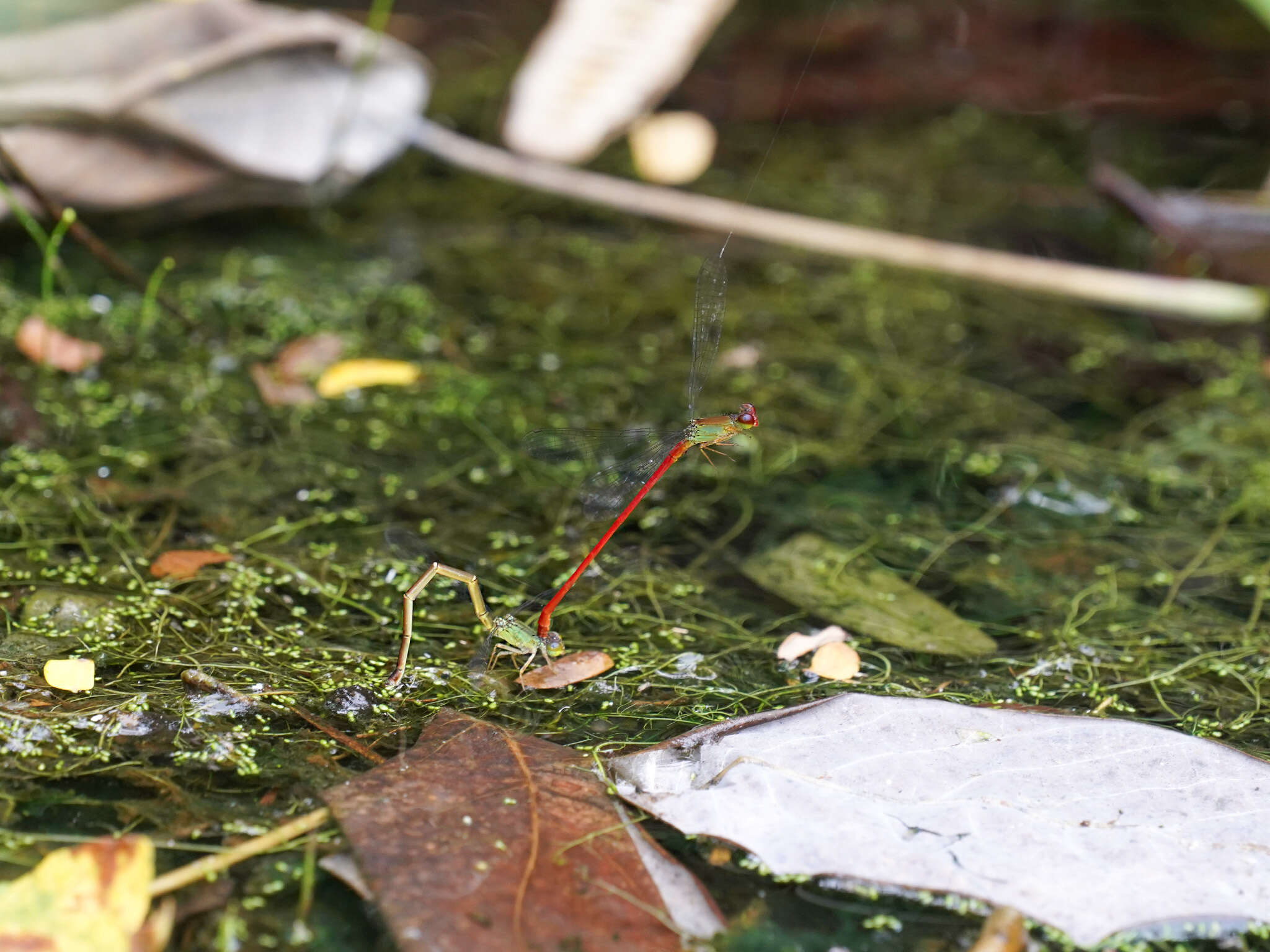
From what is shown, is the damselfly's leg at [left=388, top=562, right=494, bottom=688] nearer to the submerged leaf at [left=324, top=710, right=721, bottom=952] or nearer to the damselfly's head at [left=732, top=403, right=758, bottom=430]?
the submerged leaf at [left=324, top=710, right=721, bottom=952]

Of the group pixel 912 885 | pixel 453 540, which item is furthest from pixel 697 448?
pixel 912 885

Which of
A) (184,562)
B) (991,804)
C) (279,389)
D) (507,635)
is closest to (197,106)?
(279,389)

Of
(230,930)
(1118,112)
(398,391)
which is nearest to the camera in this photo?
(230,930)

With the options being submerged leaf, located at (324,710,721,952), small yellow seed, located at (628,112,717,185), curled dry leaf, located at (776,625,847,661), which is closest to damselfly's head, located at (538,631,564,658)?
submerged leaf, located at (324,710,721,952)

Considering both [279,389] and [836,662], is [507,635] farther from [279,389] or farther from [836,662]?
[279,389]

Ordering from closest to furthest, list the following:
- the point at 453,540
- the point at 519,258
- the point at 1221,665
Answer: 1. the point at 1221,665
2. the point at 453,540
3. the point at 519,258

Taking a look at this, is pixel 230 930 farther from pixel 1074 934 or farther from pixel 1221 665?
pixel 1221 665

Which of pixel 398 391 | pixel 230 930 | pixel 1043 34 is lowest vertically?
pixel 398 391
